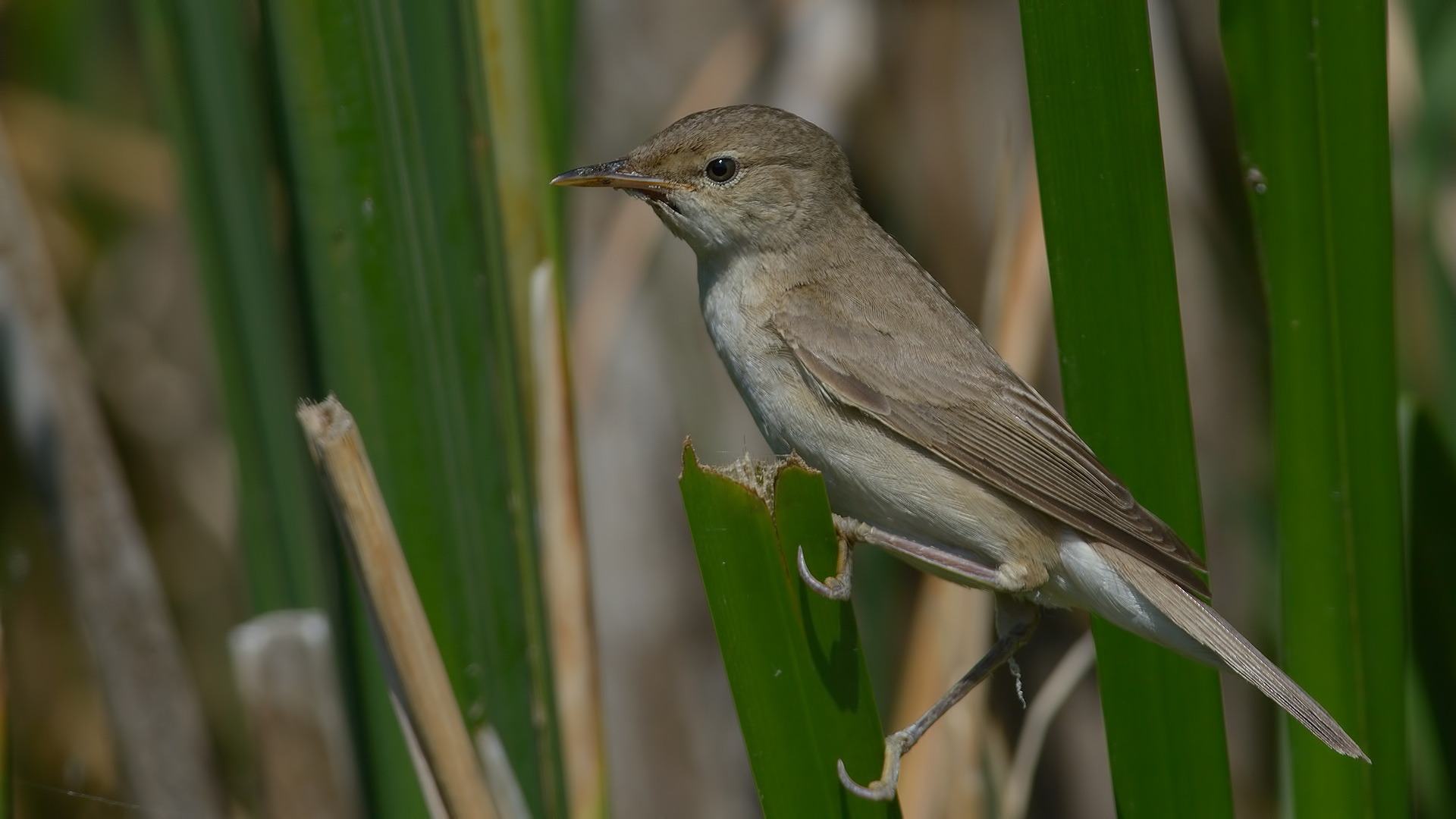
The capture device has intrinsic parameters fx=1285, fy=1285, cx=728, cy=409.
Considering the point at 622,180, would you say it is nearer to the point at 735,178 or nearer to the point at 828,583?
the point at 735,178

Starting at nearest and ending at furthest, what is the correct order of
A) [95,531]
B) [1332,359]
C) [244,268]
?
[1332,359]
[244,268]
[95,531]

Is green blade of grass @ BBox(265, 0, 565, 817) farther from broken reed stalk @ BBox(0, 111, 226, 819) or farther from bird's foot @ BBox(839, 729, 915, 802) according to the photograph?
broken reed stalk @ BBox(0, 111, 226, 819)

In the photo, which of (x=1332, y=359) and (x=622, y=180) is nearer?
(x=1332, y=359)

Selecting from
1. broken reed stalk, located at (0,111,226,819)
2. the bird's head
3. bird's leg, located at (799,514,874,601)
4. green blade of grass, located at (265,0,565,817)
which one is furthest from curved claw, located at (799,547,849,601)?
broken reed stalk, located at (0,111,226,819)

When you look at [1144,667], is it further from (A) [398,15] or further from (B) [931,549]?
(A) [398,15]

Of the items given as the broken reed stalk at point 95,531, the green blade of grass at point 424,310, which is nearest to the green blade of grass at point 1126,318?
the green blade of grass at point 424,310

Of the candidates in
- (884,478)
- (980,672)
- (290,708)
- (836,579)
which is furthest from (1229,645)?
(290,708)
